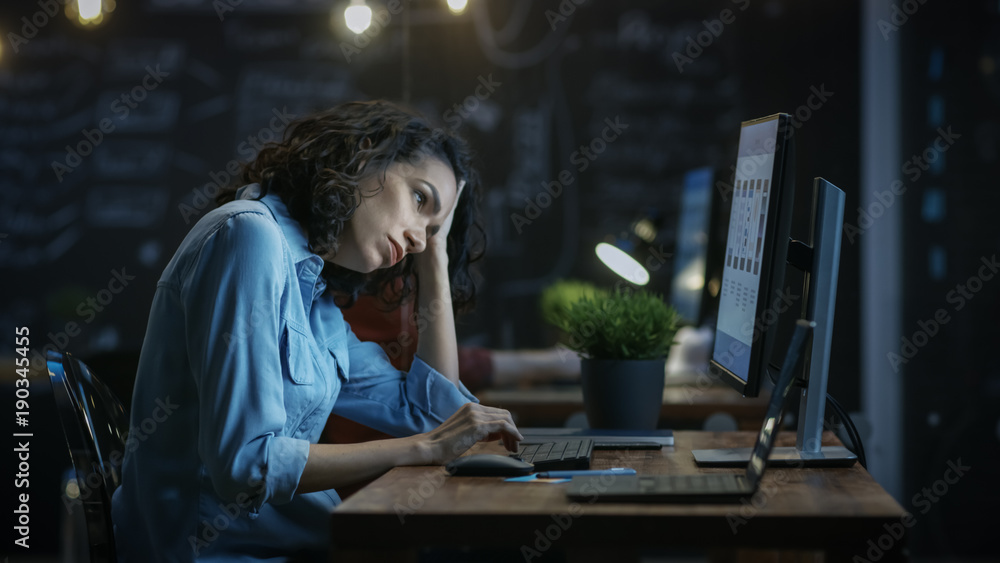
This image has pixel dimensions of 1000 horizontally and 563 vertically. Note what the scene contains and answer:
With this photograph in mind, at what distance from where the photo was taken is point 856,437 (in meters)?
1.37

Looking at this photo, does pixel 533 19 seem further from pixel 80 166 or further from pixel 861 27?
pixel 80 166

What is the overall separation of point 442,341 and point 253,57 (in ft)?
8.83

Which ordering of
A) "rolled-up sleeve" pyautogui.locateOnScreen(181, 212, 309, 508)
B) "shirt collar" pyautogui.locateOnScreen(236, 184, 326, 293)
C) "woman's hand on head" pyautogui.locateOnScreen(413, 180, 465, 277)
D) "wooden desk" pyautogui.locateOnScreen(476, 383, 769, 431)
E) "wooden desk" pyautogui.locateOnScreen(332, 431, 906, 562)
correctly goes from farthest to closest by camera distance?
"wooden desk" pyautogui.locateOnScreen(476, 383, 769, 431), "woman's hand on head" pyautogui.locateOnScreen(413, 180, 465, 277), "shirt collar" pyautogui.locateOnScreen(236, 184, 326, 293), "rolled-up sleeve" pyautogui.locateOnScreen(181, 212, 309, 508), "wooden desk" pyautogui.locateOnScreen(332, 431, 906, 562)

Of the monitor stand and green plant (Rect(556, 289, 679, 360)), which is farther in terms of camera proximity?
green plant (Rect(556, 289, 679, 360))

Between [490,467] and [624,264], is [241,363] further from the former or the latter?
[624,264]

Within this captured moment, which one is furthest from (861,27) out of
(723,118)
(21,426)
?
(21,426)

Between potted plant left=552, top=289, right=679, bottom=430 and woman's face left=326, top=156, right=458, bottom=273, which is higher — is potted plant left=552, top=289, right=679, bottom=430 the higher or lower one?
the lower one

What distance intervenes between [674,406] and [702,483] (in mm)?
1337

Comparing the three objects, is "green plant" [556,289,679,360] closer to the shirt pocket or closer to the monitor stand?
the monitor stand

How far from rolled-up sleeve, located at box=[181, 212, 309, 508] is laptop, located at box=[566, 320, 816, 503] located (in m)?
0.38

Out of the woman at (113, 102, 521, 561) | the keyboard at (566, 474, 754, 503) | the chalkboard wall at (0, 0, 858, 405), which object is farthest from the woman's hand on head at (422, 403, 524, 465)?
the chalkboard wall at (0, 0, 858, 405)

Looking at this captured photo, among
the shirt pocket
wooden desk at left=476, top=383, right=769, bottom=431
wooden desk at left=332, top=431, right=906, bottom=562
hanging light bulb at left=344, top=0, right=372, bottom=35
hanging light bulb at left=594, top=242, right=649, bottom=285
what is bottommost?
wooden desk at left=476, top=383, right=769, bottom=431

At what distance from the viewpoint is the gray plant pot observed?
1.63 metres

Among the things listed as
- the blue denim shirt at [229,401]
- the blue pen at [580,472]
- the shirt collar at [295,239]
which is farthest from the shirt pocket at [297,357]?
the blue pen at [580,472]
